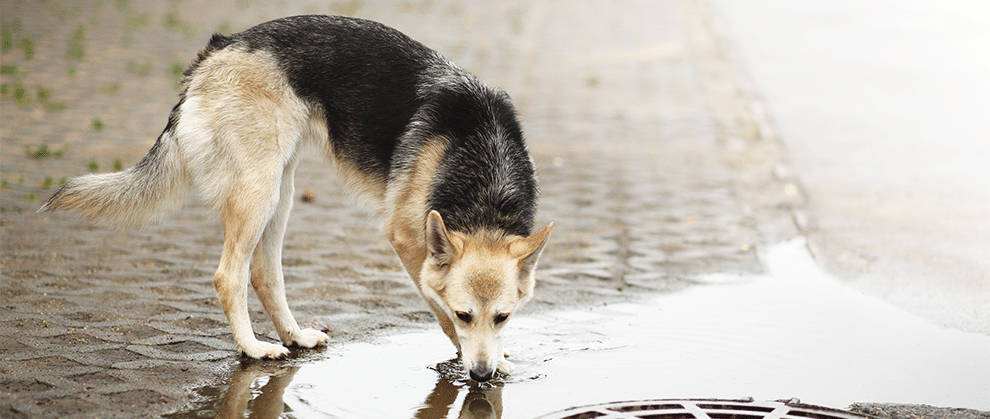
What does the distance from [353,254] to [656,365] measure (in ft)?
9.51

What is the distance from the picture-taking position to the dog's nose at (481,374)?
4281mm

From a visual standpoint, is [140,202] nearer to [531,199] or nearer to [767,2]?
[531,199]

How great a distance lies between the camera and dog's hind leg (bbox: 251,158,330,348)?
509 cm

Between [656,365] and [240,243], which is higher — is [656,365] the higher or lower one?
the higher one

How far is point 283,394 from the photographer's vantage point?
4.37 m

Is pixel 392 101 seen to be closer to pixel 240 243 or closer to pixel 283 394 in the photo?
pixel 240 243

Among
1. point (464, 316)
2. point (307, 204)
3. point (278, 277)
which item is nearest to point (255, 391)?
point (278, 277)

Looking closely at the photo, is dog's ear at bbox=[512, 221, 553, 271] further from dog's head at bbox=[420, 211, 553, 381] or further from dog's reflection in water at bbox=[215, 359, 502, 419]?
dog's reflection in water at bbox=[215, 359, 502, 419]

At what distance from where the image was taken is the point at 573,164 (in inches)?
395

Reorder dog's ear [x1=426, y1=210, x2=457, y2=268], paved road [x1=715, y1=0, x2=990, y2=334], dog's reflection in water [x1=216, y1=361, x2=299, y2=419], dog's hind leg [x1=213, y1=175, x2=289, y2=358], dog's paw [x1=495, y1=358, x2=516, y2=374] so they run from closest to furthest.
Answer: dog's reflection in water [x1=216, y1=361, x2=299, y2=419] → dog's ear [x1=426, y1=210, x2=457, y2=268] → dog's paw [x1=495, y1=358, x2=516, y2=374] → dog's hind leg [x1=213, y1=175, x2=289, y2=358] → paved road [x1=715, y1=0, x2=990, y2=334]

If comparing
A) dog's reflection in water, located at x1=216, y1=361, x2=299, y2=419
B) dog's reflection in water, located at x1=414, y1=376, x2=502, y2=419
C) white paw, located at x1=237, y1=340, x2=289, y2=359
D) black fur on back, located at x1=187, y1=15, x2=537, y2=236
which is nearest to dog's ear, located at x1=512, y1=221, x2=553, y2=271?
black fur on back, located at x1=187, y1=15, x2=537, y2=236

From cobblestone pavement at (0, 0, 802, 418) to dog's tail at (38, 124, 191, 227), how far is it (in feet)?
2.10

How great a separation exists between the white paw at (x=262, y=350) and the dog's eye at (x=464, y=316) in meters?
1.09

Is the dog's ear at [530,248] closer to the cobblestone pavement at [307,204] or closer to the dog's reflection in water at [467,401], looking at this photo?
the dog's reflection in water at [467,401]
